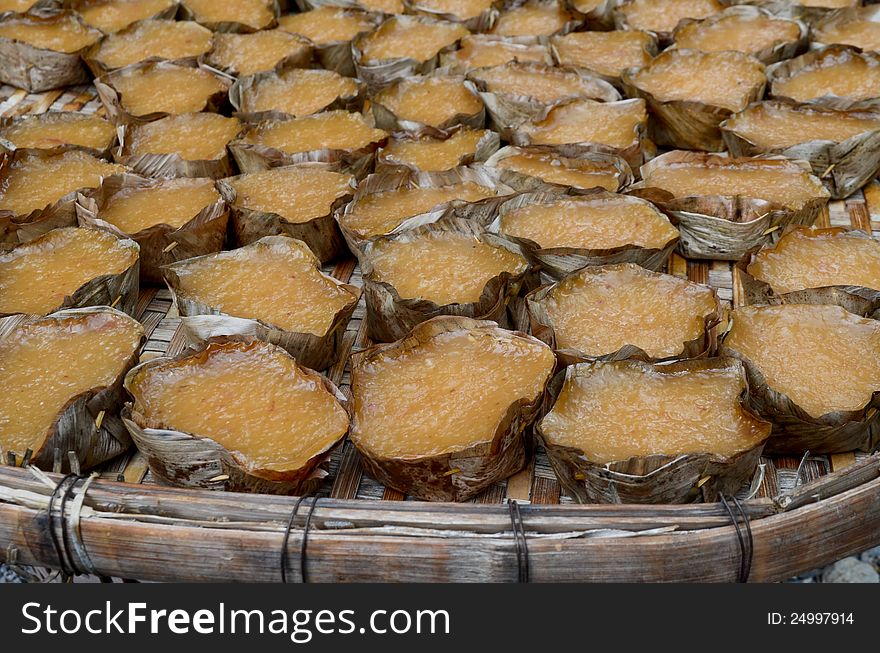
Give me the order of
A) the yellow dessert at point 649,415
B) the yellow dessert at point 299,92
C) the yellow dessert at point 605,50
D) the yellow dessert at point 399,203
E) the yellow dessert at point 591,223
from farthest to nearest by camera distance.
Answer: the yellow dessert at point 605,50 → the yellow dessert at point 299,92 → the yellow dessert at point 399,203 → the yellow dessert at point 591,223 → the yellow dessert at point 649,415

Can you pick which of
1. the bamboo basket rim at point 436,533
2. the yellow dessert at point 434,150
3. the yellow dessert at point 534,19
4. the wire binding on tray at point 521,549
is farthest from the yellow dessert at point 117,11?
the wire binding on tray at point 521,549

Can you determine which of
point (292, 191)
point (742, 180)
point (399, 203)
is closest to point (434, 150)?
point (399, 203)

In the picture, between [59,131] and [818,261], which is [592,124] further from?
[59,131]

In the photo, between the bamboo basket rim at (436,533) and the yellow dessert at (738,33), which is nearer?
the bamboo basket rim at (436,533)

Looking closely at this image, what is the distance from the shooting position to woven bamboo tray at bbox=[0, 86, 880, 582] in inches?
65.5

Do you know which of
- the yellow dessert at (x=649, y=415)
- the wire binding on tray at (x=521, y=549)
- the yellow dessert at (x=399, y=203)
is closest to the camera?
the wire binding on tray at (x=521, y=549)

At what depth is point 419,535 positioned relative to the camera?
5.54 ft

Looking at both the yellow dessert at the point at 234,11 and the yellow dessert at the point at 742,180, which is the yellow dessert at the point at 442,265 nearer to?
the yellow dessert at the point at 742,180

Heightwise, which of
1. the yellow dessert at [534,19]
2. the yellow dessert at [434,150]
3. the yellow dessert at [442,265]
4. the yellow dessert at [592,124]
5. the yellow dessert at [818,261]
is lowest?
the yellow dessert at [818,261]

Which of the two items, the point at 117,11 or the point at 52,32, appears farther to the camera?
the point at 117,11

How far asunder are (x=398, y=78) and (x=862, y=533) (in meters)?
2.01

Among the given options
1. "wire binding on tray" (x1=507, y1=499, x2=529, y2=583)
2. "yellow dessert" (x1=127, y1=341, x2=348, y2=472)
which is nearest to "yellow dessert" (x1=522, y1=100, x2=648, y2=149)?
"yellow dessert" (x1=127, y1=341, x2=348, y2=472)

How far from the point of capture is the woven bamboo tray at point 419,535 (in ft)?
5.46

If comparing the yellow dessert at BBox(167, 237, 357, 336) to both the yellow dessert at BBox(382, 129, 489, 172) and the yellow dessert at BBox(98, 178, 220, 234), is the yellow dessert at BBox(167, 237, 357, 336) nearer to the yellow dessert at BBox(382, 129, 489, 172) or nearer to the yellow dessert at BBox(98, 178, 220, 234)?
the yellow dessert at BBox(98, 178, 220, 234)
